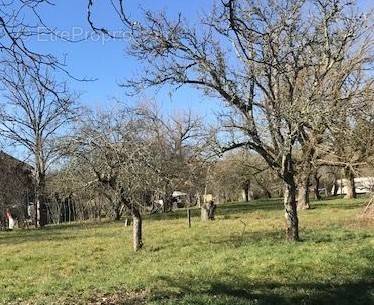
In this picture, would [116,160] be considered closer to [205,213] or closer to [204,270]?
[204,270]

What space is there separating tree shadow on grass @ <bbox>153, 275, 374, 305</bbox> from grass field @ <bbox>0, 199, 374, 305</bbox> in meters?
0.02

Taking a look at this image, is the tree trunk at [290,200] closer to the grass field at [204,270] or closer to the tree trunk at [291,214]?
the tree trunk at [291,214]

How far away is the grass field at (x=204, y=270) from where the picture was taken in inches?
391

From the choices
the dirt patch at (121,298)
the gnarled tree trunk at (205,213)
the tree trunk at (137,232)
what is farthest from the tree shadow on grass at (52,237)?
the dirt patch at (121,298)

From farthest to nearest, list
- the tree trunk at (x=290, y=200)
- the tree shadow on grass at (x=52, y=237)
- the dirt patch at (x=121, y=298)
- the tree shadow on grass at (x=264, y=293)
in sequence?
the tree shadow on grass at (x=52, y=237), the tree trunk at (x=290, y=200), the dirt patch at (x=121, y=298), the tree shadow on grass at (x=264, y=293)

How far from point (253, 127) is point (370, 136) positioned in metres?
12.6

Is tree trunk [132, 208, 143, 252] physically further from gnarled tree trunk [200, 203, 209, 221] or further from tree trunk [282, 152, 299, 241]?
gnarled tree trunk [200, 203, 209, 221]

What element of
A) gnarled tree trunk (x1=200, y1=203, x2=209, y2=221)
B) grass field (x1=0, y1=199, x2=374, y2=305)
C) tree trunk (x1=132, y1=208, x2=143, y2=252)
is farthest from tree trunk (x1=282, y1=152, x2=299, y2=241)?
gnarled tree trunk (x1=200, y1=203, x2=209, y2=221)

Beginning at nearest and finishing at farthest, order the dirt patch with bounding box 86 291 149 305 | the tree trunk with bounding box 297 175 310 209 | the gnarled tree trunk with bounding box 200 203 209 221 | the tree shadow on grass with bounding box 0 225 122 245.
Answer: the dirt patch with bounding box 86 291 149 305
the tree shadow on grass with bounding box 0 225 122 245
the gnarled tree trunk with bounding box 200 203 209 221
the tree trunk with bounding box 297 175 310 209

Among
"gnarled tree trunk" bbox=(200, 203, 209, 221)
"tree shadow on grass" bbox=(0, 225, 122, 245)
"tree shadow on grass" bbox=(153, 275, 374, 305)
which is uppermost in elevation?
"gnarled tree trunk" bbox=(200, 203, 209, 221)

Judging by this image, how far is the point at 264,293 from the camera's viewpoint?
10.1m

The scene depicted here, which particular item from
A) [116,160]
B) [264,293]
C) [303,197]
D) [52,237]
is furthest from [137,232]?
[303,197]

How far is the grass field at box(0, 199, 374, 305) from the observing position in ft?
32.6

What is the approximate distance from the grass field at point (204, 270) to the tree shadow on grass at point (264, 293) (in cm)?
2
